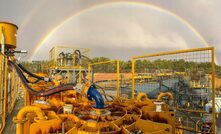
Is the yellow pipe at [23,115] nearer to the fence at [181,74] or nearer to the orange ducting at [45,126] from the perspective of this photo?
the orange ducting at [45,126]

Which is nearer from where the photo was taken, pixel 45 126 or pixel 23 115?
pixel 45 126

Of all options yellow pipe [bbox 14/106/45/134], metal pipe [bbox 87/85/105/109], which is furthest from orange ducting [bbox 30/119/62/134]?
metal pipe [bbox 87/85/105/109]

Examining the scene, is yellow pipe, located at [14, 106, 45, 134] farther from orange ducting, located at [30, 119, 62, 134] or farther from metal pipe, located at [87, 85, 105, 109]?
metal pipe, located at [87, 85, 105, 109]

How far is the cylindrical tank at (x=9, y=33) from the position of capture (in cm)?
696

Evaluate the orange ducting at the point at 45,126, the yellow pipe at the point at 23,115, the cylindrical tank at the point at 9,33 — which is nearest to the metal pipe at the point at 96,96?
the orange ducting at the point at 45,126

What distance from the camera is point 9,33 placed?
7188 millimetres

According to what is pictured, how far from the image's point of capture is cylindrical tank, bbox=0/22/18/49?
22.8ft

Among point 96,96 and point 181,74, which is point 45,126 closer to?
point 96,96

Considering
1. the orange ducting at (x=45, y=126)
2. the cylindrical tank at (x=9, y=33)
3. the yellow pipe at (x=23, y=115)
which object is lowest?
the orange ducting at (x=45, y=126)

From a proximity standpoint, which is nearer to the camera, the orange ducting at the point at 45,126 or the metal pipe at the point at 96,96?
the orange ducting at the point at 45,126

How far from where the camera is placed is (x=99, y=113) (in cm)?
391

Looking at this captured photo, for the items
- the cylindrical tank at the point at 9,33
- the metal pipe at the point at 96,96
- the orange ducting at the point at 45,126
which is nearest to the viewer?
the orange ducting at the point at 45,126

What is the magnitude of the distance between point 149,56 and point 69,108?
10.9ft

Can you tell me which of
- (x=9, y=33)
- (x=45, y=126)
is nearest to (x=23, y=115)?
(x=45, y=126)
